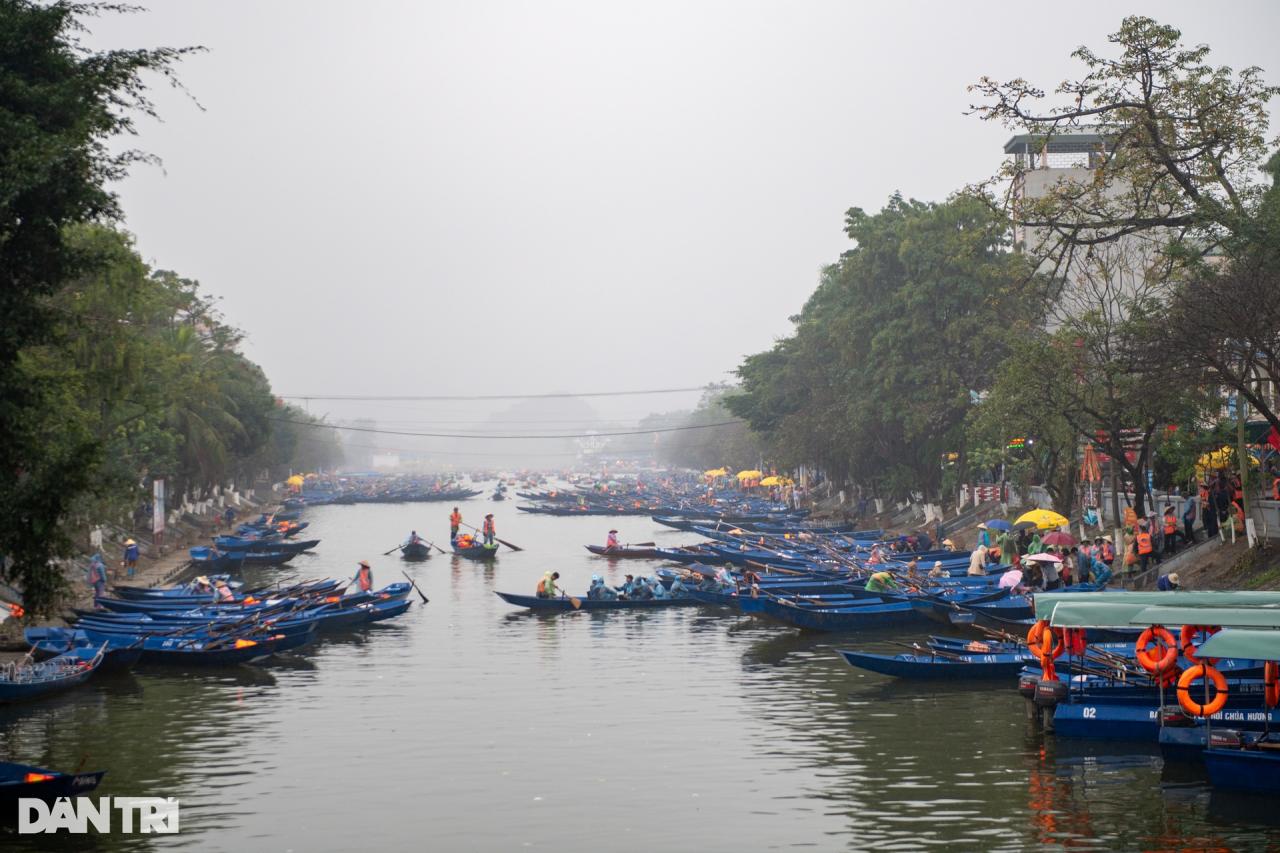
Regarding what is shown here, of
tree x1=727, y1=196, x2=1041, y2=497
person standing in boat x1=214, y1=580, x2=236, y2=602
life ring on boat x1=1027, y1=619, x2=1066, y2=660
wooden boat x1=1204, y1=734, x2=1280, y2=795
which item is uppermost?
tree x1=727, y1=196, x2=1041, y2=497

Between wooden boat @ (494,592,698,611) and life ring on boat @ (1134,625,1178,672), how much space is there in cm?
2073

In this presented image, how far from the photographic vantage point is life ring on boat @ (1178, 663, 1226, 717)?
1856cm

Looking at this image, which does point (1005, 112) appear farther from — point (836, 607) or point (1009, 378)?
point (836, 607)

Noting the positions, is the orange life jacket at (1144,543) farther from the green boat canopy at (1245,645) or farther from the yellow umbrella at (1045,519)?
the green boat canopy at (1245,645)

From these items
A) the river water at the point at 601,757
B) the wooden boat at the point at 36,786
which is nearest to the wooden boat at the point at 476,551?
the river water at the point at 601,757

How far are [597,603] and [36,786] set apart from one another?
941 inches

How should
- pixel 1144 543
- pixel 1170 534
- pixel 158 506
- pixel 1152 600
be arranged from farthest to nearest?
pixel 158 506 → pixel 1170 534 → pixel 1144 543 → pixel 1152 600

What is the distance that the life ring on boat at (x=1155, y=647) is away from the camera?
19359 mm

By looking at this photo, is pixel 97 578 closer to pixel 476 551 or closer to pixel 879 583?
pixel 879 583

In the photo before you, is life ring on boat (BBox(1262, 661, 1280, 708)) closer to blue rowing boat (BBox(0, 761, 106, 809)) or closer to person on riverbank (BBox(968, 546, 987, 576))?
blue rowing boat (BBox(0, 761, 106, 809))

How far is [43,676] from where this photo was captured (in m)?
25.2

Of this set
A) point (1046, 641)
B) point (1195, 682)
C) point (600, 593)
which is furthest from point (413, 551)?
point (1195, 682)

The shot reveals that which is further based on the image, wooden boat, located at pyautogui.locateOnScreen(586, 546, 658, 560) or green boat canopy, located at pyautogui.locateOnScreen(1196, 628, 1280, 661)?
wooden boat, located at pyautogui.locateOnScreen(586, 546, 658, 560)

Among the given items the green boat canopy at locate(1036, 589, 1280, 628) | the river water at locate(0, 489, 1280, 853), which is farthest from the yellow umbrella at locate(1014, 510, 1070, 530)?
the green boat canopy at locate(1036, 589, 1280, 628)
